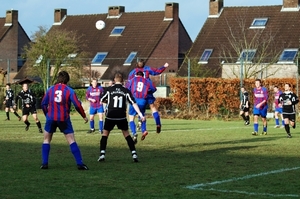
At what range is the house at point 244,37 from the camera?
50719 millimetres

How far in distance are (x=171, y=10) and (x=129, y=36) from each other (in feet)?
14.6

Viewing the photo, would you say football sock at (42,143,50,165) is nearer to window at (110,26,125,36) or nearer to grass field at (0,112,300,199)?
grass field at (0,112,300,199)

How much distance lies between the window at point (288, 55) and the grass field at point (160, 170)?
3038 centimetres

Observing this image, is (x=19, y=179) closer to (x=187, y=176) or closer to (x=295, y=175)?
(x=187, y=176)

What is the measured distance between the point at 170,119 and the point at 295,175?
84.0 ft

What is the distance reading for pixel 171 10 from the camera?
67.6 metres

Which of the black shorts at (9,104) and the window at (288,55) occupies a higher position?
the window at (288,55)

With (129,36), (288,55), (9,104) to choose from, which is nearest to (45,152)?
(9,104)

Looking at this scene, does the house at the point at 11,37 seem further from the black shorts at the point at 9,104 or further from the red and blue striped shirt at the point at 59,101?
the red and blue striped shirt at the point at 59,101

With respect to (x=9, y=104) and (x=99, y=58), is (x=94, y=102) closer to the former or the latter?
(x=9, y=104)

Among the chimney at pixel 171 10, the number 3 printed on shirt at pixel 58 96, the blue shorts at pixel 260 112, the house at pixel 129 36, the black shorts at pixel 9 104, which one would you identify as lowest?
the blue shorts at pixel 260 112

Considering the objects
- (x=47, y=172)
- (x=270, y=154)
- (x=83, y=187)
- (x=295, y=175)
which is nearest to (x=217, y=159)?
(x=270, y=154)

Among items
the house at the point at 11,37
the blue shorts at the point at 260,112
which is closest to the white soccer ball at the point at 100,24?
the house at the point at 11,37

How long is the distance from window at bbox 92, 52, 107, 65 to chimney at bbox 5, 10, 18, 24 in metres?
15.4
